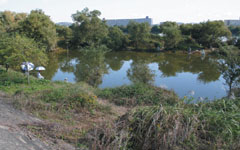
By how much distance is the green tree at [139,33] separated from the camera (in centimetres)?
3406

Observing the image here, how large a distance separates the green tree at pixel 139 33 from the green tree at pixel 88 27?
4.47m

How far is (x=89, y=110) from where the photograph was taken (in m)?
6.65

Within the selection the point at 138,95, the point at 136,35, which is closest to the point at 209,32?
the point at 136,35

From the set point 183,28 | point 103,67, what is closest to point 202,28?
point 183,28

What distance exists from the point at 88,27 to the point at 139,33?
8.53 m

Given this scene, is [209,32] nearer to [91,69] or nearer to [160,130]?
[91,69]

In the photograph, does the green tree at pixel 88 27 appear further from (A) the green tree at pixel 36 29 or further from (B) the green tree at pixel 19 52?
(B) the green tree at pixel 19 52

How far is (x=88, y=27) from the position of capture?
34531mm

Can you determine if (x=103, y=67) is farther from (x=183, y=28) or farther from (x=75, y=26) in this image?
(x=183, y=28)

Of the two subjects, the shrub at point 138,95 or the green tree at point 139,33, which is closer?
the shrub at point 138,95

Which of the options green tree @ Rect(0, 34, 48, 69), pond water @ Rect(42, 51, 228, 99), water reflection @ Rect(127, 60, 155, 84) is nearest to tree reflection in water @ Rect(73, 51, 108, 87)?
pond water @ Rect(42, 51, 228, 99)

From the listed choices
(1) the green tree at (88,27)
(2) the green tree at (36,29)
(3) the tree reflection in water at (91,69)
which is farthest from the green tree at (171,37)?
(3) the tree reflection in water at (91,69)

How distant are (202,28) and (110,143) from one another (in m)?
34.3

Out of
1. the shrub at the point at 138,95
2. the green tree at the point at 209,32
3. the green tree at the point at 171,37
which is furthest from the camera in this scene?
the green tree at the point at 171,37
